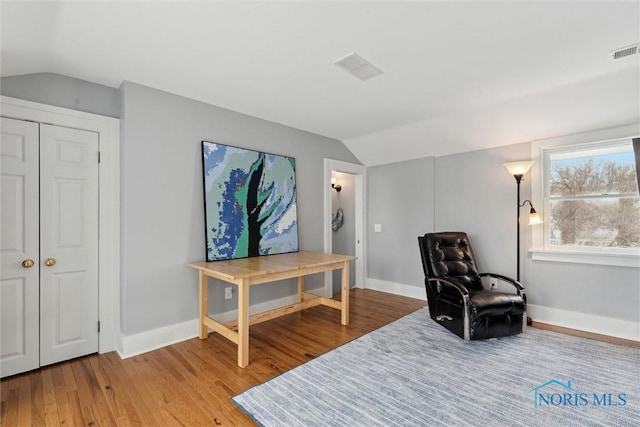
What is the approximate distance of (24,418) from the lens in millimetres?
1812

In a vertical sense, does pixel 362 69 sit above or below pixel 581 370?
above

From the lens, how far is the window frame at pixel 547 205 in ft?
9.88

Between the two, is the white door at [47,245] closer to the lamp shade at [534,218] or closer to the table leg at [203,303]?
the table leg at [203,303]

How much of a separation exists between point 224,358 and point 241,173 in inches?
75.6

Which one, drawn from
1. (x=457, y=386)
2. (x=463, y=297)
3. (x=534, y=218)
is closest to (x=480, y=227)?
(x=534, y=218)

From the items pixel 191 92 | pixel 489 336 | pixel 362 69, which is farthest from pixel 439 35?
pixel 489 336

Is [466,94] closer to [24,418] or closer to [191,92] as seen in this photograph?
[191,92]

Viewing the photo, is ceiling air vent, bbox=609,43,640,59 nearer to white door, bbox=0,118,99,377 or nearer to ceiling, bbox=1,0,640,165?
ceiling, bbox=1,0,640,165

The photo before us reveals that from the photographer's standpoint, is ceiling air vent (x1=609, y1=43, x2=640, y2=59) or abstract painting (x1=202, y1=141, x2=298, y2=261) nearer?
ceiling air vent (x1=609, y1=43, x2=640, y2=59)

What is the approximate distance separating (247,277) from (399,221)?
3.04 meters

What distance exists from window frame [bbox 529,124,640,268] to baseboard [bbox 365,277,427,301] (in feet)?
5.09

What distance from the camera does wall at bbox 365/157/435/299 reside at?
4.51 metres

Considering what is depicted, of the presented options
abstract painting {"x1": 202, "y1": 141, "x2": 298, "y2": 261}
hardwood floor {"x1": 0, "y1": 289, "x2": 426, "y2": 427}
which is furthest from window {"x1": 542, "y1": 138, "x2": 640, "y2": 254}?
abstract painting {"x1": 202, "y1": 141, "x2": 298, "y2": 261}

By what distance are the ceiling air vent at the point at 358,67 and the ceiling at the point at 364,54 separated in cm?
7
